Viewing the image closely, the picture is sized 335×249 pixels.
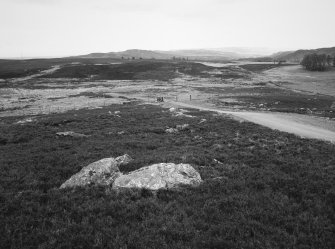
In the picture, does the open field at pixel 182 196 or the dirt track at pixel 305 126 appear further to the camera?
the dirt track at pixel 305 126

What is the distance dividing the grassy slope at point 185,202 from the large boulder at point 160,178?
1.93 ft

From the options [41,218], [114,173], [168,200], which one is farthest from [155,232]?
[114,173]

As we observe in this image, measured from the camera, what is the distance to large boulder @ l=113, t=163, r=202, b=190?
44.6 ft

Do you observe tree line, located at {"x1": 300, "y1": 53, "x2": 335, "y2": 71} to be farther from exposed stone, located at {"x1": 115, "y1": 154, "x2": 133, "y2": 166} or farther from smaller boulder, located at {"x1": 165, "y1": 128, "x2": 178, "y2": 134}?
exposed stone, located at {"x1": 115, "y1": 154, "x2": 133, "y2": 166}

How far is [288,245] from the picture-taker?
29.8ft

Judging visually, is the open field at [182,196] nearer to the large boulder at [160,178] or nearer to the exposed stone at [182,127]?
the large boulder at [160,178]

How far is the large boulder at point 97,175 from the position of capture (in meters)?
14.3

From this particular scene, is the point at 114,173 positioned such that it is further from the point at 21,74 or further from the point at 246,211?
the point at 21,74

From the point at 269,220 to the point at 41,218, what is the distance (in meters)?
8.89

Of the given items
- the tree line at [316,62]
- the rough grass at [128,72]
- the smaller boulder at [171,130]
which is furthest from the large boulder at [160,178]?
the tree line at [316,62]

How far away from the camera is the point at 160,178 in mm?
13922

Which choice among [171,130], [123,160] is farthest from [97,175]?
[171,130]

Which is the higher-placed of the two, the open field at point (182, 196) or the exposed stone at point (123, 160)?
the exposed stone at point (123, 160)

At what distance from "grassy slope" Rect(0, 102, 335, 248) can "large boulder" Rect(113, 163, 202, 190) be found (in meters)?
0.59
